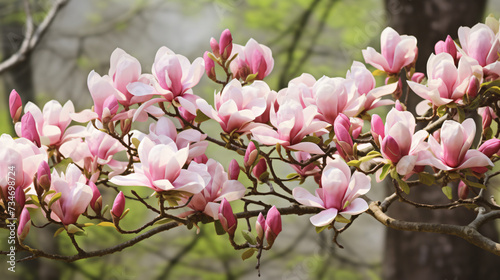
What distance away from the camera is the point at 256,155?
0.58 meters

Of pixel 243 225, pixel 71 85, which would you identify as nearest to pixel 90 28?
pixel 71 85

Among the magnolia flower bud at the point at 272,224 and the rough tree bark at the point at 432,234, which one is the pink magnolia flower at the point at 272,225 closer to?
the magnolia flower bud at the point at 272,224

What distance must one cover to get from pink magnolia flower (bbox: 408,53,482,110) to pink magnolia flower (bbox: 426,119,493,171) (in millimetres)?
67

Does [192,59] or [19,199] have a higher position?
[19,199]

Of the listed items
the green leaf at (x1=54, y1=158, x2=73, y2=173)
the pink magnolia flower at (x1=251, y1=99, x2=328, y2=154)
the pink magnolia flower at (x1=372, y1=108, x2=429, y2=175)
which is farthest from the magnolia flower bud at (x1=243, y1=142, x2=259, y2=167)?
the green leaf at (x1=54, y1=158, x2=73, y2=173)

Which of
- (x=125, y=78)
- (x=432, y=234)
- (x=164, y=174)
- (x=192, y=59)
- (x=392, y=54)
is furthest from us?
(x=192, y=59)

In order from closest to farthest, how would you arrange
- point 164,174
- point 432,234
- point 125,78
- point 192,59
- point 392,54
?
point 164,174 → point 125,78 → point 392,54 → point 432,234 → point 192,59

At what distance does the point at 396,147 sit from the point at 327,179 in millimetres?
77

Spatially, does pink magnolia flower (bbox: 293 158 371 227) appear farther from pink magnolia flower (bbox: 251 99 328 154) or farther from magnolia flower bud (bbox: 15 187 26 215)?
magnolia flower bud (bbox: 15 187 26 215)

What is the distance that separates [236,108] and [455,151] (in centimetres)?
24

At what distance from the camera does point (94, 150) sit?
69 cm

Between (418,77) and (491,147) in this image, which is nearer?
(491,147)

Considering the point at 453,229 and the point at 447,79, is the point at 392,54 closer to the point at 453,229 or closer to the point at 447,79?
the point at 447,79

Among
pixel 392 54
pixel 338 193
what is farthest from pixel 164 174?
pixel 392 54
